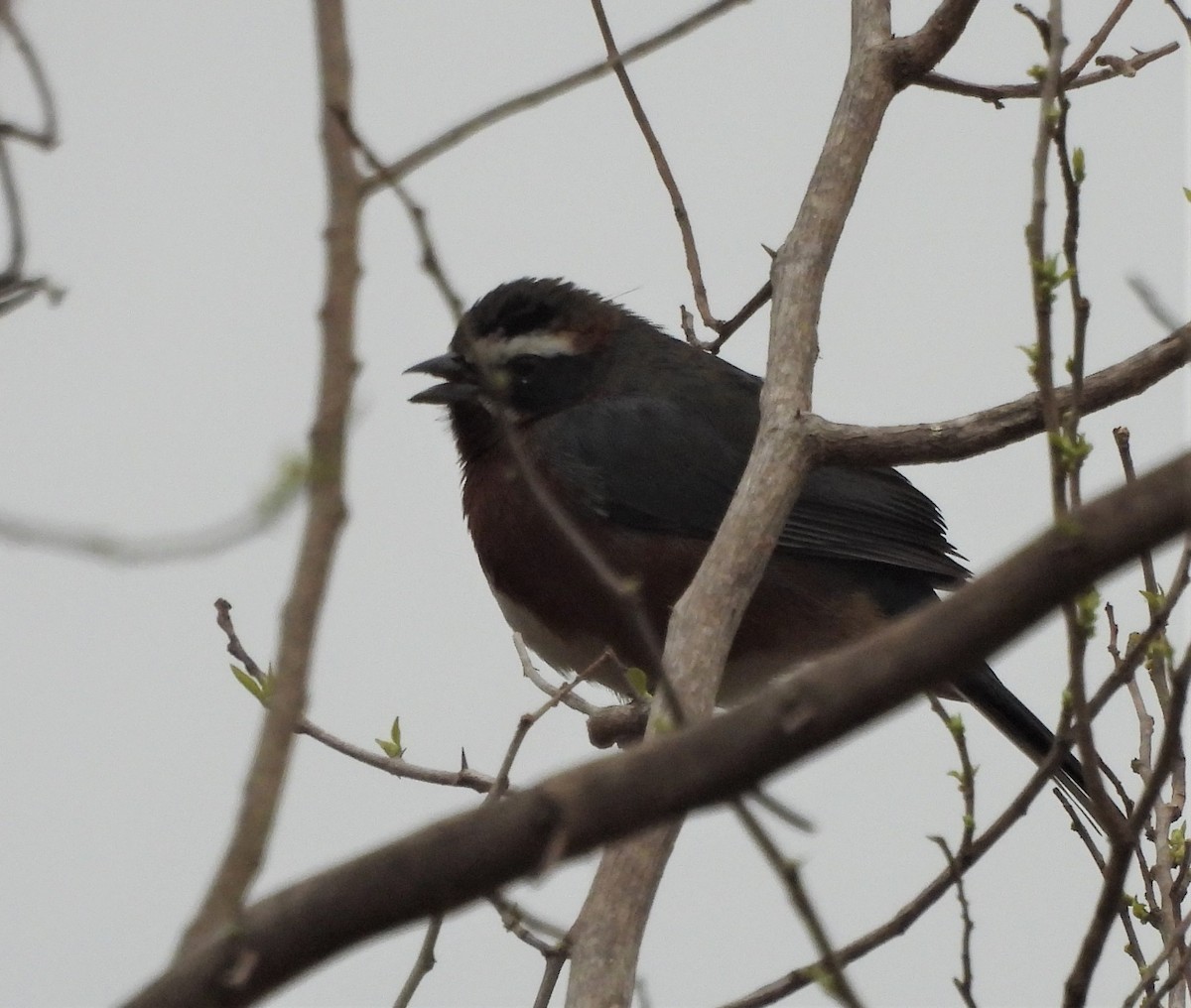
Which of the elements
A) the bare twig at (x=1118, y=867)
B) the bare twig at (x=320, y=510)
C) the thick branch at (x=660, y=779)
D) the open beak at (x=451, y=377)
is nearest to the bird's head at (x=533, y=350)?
the open beak at (x=451, y=377)

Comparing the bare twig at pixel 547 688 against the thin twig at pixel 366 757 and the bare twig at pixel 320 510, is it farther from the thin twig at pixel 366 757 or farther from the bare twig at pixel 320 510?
the bare twig at pixel 320 510

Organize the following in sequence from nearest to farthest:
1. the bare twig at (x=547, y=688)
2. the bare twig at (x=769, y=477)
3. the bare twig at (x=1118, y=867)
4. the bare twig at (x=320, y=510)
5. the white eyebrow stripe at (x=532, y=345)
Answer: the bare twig at (x=320, y=510) → the bare twig at (x=1118, y=867) → the bare twig at (x=769, y=477) → the bare twig at (x=547, y=688) → the white eyebrow stripe at (x=532, y=345)

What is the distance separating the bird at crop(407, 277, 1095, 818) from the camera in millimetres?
6375

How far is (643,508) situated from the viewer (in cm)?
660

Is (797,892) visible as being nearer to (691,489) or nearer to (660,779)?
(660,779)

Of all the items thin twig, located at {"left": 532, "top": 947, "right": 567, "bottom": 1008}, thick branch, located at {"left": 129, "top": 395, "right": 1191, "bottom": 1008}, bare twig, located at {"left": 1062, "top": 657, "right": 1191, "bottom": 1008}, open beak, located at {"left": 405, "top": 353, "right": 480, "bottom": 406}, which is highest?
open beak, located at {"left": 405, "top": 353, "right": 480, "bottom": 406}

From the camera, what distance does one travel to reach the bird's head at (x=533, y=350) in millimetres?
6574

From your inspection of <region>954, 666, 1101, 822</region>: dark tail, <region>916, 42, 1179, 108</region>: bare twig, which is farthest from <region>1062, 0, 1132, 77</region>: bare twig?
<region>954, 666, 1101, 822</region>: dark tail

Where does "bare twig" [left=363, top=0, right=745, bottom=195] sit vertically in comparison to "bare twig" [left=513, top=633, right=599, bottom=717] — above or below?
below

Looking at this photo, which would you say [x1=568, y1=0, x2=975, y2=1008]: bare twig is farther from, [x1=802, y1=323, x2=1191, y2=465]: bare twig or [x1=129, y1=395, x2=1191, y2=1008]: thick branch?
[x1=129, y1=395, x2=1191, y2=1008]: thick branch

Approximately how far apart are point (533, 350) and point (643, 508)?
81 centimetres

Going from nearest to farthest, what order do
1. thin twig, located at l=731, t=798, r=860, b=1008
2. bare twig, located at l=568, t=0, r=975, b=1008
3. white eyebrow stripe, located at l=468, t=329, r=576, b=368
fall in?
thin twig, located at l=731, t=798, r=860, b=1008, bare twig, located at l=568, t=0, r=975, b=1008, white eyebrow stripe, located at l=468, t=329, r=576, b=368

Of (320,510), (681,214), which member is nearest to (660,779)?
(320,510)

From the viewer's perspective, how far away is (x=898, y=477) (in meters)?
7.06
